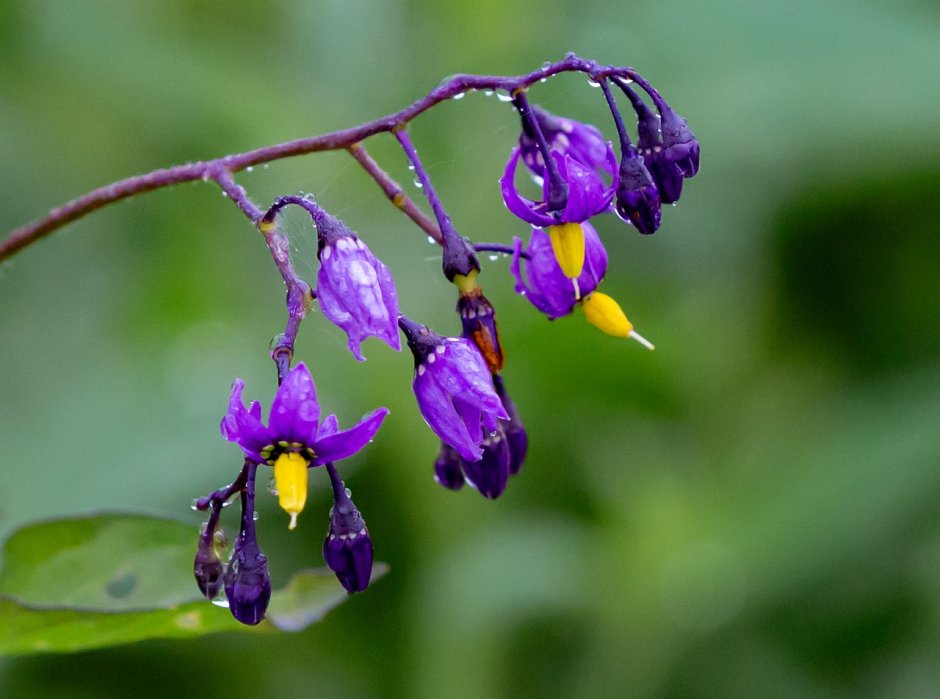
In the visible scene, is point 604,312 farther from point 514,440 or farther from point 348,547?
point 348,547

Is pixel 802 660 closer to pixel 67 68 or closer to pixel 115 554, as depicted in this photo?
pixel 115 554

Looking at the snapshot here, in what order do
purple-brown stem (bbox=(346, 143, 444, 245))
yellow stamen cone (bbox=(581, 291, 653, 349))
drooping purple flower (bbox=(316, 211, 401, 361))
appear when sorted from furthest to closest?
yellow stamen cone (bbox=(581, 291, 653, 349))
purple-brown stem (bbox=(346, 143, 444, 245))
drooping purple flower (bbox=(316, 211, 401, 361))

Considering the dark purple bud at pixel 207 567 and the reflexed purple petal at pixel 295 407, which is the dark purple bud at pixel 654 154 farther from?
the dark purple bud at pixel 207 567

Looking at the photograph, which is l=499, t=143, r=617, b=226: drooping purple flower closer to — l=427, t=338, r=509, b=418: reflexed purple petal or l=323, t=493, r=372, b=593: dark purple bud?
l=427, t=338, r=509, b=418: reflexed purple petal

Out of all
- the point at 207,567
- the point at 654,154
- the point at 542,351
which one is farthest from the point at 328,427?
the point at 542,351

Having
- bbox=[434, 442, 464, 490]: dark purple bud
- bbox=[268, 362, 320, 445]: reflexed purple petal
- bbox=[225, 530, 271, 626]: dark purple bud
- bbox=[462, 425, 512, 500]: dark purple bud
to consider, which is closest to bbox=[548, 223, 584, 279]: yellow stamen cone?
bbox=[462, 425, 512, 500]: dark purple bud

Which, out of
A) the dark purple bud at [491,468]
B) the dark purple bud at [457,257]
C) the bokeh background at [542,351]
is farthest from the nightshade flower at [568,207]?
the bokeh background at [542,351]

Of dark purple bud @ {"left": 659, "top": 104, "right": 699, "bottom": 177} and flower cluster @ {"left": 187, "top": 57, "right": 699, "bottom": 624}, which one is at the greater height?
dark purple bud @ {"left": 659, "top": 104, "right": 699, "bottom": 177}
